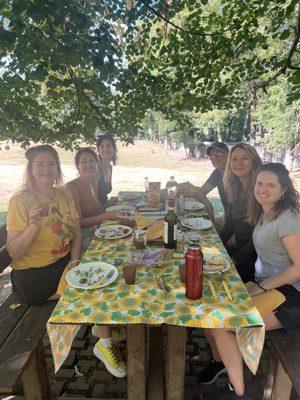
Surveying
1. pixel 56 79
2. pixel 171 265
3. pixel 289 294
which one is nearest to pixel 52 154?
pixel 56 79

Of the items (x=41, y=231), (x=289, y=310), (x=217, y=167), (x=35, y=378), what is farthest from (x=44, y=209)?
(x=217, y=167)

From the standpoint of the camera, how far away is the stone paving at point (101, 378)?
2611 millimetres

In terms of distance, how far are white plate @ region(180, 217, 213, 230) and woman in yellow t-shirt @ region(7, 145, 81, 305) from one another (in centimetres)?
120

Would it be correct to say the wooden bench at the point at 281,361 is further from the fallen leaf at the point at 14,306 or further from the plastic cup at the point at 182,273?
the fallen leaf at the point at 14,306

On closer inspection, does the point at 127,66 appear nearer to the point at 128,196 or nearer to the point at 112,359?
the point at 128,196

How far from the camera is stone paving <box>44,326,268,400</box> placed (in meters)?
2.61

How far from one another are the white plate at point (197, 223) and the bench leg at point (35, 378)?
1.78m

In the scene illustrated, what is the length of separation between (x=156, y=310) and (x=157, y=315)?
0.16 ft

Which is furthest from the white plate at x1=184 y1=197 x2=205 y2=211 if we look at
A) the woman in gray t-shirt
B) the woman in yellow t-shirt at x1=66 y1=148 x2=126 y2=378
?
the woman in gray t-shirt

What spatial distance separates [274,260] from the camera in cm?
255

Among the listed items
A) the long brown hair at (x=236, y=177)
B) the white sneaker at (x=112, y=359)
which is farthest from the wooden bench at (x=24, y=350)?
the long brown hair at (x=236, y=177)

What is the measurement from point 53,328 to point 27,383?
0.87 meters

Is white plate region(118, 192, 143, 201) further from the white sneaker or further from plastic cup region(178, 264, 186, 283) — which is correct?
plastic cup region(178, 264, 186, 283)

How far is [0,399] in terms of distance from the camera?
260 cm
